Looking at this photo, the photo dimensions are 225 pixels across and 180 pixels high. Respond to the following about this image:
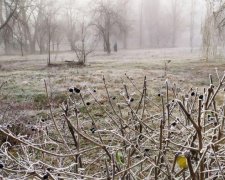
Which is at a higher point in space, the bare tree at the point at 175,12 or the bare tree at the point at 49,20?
the bare tree at the point at 175,12

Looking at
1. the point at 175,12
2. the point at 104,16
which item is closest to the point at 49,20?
the point at 104,16

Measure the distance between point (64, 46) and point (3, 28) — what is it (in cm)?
3824

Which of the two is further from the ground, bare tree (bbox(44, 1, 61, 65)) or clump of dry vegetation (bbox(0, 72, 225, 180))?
bare tree (bbox(44, 1, 61, 65))

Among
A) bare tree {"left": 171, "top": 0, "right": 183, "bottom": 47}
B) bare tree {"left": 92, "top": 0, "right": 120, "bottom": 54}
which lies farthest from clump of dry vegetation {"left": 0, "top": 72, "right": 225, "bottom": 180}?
bare tree {"left": 171, "top": 0, "right": 183, "bottom": 47}

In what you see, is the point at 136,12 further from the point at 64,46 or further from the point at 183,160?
the point at 183,160

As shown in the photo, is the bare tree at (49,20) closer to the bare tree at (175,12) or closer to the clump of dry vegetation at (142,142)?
the clump of dry vegetation at (142,142)

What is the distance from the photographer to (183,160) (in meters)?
0.73

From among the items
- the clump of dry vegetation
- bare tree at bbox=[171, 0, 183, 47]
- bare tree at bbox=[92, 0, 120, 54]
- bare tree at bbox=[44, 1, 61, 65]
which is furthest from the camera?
bare tree at bbox=[171, 0, 183, 47]

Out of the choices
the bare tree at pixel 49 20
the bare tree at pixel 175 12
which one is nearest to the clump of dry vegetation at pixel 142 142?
the bare tree at pixel 49 20

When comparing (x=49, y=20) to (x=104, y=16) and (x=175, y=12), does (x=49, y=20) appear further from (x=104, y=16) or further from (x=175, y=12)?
(x=175, y=12)

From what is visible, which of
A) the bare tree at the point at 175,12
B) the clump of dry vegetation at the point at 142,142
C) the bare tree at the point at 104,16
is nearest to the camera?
the clump of dry vegetation at the point at 142,142

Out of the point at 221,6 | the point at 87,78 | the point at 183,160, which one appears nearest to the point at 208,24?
the point at 221,6

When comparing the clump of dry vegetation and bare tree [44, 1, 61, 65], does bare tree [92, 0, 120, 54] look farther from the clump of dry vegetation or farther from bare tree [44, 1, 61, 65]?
the clump of dry vegetation

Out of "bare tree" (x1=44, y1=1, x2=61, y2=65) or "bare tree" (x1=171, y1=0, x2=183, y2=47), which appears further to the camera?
"bare tree" (x1=171, y1=0, x2=183, y2=47)
